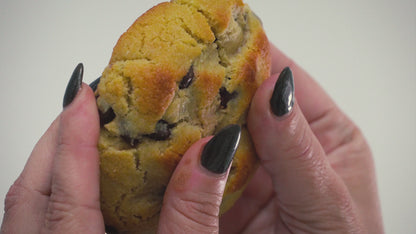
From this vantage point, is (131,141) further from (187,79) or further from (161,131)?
(187,79)

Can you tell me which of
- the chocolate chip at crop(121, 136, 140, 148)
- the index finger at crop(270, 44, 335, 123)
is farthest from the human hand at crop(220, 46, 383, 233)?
the chocolate chip at crop(121, 136, 140, 148)

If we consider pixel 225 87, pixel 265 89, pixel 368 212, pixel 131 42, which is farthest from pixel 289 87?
pixel 368 212

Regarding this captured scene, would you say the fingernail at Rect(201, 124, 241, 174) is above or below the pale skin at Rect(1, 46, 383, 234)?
above

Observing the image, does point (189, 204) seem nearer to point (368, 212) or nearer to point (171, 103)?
point (171, 103)

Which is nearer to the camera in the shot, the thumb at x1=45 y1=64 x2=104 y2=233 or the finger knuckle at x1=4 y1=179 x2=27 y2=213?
the thumb at x1=45 y1=64 x2=104 y2=233

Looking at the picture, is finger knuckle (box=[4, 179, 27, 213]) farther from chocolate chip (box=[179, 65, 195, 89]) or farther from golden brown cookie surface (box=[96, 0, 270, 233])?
chocolate chip (box=[179, 65, 195, 89])

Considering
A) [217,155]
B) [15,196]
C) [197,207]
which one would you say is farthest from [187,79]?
[15,196]
